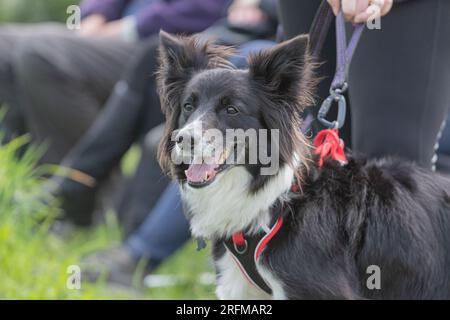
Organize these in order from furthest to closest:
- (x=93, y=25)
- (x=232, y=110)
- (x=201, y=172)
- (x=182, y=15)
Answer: (x=93, y=25)
(x=182, y=15)
(x=232, y=110)
(x=201, y=172)

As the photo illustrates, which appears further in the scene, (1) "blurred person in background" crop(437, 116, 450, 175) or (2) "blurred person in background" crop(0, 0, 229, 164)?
(2) "blurred person in background" crop(0, 0, 229, 164)

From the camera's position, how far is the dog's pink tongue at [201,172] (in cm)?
253

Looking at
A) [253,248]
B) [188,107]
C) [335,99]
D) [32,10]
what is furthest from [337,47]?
[32,10]

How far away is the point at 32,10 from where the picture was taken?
12.5 meters

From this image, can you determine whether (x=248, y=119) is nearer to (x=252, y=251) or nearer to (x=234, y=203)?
(x=234, y=203)

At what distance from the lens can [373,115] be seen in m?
2.72

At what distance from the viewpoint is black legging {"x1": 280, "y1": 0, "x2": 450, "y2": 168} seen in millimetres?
2602

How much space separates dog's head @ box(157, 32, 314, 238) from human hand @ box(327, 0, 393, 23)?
23 cm

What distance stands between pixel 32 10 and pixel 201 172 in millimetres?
10876

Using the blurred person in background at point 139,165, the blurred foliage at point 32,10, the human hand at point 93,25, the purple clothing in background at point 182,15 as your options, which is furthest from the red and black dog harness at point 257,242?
the blurred foliage at point 32,10

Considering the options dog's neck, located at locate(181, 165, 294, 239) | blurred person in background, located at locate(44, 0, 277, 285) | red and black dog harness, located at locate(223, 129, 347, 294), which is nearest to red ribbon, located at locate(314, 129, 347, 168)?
red and black dog harness, located at locate(223, 129, 347, 294)

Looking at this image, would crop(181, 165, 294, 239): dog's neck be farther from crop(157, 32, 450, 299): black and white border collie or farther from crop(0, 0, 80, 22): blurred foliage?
crop(0, 0, 80, 22): blurred foliage
